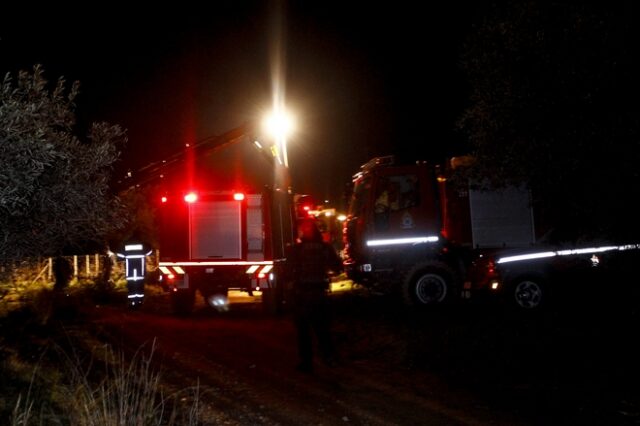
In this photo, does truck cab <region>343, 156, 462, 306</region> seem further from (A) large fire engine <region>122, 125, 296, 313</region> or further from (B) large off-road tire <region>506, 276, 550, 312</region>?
(A) large fire engine <region>122, 125, 296, 313</region>

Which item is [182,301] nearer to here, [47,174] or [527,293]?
[527,293]

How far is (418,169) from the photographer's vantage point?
13.4 meters

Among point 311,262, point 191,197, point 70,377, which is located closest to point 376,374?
point 311,262

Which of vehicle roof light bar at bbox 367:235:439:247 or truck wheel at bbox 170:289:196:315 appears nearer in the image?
vehicle roof light bar at bbox 367:235:439:247

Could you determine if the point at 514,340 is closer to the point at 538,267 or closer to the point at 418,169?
the point at 538,267

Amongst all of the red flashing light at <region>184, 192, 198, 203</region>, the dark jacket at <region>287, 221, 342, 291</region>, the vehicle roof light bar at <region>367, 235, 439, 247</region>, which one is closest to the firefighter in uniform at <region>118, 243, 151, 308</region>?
the red flashing light at <region>184, 192, 198, 203</region>

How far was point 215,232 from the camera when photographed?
1445cm

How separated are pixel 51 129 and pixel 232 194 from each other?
9442 millimetres

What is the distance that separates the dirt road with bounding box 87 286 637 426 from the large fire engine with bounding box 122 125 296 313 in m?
2.00

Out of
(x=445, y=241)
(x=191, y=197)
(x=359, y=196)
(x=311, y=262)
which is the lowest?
(x=311, y=262)

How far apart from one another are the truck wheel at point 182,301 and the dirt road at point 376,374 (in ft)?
6.33

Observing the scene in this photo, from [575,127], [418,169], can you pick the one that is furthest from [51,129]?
[418,169]

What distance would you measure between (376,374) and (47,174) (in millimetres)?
4607

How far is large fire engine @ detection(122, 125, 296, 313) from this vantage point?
14.2 metres
